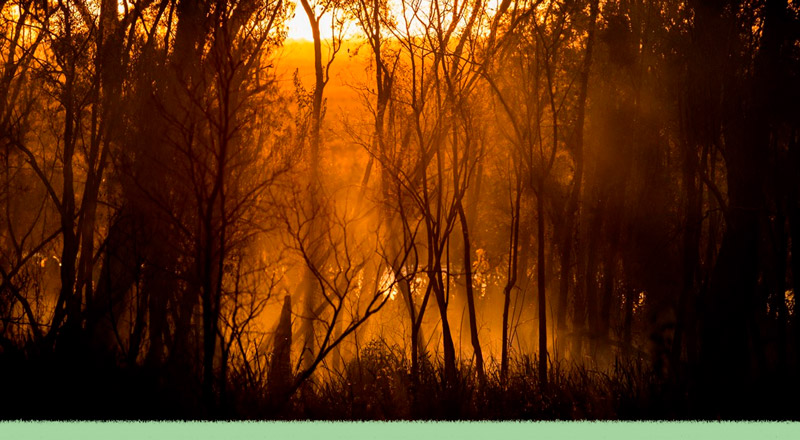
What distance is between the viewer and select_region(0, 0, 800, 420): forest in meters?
9.41

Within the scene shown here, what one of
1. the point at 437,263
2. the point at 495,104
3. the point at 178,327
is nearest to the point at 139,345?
the point at 178,327

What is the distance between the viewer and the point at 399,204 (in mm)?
10219

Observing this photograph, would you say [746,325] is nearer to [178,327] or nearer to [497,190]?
[178,327]

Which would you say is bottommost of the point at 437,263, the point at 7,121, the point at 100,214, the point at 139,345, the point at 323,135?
the point at 139,345

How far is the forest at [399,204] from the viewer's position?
371 inches

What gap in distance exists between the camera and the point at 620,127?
15.9m

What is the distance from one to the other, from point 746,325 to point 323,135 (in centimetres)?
864

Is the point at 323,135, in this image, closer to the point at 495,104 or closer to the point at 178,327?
the point at 495,104

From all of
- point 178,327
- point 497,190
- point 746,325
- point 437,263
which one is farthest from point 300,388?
point 497,190

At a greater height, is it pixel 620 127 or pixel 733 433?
pixel 620 127

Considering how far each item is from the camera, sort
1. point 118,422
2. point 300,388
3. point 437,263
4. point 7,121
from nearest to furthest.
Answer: point 118,422 → point 300,388 → point 437,263 → point 7,121

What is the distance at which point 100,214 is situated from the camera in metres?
13.8

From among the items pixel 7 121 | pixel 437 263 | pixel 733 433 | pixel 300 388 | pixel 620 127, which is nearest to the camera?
pixel 733 433

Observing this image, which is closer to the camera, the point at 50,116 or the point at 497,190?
the point at 50,116
